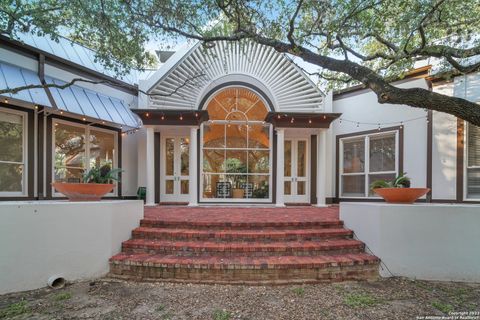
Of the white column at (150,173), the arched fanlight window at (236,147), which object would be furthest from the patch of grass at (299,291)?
the white column at (150,173)

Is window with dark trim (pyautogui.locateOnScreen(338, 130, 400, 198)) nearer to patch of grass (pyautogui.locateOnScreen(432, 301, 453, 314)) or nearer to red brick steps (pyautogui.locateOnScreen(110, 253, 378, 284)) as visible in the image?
red brick steps (pyautogui.locateOnScreen(110, 253, 378, 284))

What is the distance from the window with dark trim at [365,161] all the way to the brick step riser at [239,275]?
218 inches

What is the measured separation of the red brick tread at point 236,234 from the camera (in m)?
4.58

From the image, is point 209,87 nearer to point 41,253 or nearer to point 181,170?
point 181,170

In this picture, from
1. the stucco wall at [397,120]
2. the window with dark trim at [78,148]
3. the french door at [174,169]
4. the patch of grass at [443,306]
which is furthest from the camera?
the french door at [174,169]

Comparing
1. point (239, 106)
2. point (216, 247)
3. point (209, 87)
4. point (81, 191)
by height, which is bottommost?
point (216, 247)

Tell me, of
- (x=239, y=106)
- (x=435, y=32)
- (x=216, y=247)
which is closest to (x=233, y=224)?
(x=216, y=247)

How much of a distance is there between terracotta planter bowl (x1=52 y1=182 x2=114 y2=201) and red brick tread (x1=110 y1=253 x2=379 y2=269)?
3.82 ft

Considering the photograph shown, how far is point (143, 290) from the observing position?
3562 mm

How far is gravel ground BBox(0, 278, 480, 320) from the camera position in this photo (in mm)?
2971

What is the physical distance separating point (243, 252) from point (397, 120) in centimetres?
696

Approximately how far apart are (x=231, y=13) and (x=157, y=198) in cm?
644

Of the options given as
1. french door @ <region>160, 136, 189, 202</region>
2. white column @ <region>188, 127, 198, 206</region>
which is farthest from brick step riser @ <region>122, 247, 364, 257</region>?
french door @ <region>160, 136, 189, 202</region>

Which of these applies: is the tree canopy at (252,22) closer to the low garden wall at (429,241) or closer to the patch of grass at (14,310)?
the low garden wall at (429,241)
